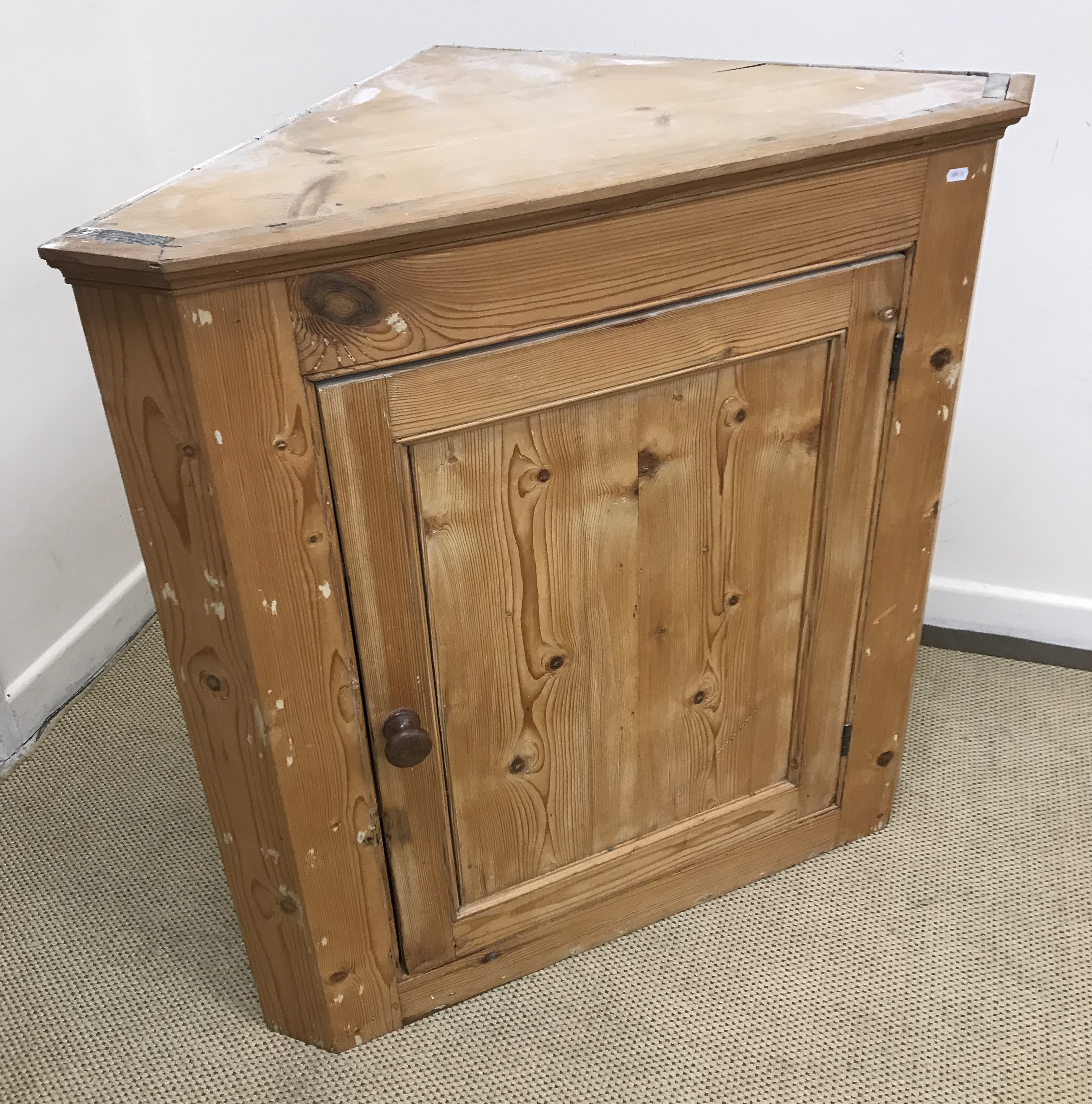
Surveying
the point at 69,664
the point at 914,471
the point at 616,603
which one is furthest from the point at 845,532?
the point at 69,664

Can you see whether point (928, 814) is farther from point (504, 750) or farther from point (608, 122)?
point (608, 122)

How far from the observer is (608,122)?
99cm

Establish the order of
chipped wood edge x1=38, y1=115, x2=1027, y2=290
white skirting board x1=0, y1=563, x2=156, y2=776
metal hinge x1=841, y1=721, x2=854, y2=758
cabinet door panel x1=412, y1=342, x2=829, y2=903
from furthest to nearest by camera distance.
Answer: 1. white skirting board x1=0, y1=563, x2=156, y2=776
2. metal hinge x1=841, y1=721, x2=854, y2=758
3. cabinet door panel x1=412, y1=342, x2=829, y2=903
4. chipped wood edge x1=38, y1=115, x2=1027, y2=290

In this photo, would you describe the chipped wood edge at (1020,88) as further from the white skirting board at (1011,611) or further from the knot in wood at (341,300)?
the white skirting board at (1011,611)

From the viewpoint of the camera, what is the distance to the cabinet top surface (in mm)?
771

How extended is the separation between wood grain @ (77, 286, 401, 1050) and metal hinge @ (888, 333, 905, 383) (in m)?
0.58

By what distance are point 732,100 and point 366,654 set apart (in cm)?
64

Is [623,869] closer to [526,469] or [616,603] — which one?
[616,603]

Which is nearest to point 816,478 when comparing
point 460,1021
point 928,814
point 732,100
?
point 732,100

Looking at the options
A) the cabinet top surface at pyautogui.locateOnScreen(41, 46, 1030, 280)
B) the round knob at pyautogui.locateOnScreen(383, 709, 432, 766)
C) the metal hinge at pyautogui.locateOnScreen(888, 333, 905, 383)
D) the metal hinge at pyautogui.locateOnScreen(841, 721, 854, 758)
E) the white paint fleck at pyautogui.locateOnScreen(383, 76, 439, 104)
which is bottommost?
the metal hinge at pyautogui.locateOnScreen(841, 721, 854, 758)

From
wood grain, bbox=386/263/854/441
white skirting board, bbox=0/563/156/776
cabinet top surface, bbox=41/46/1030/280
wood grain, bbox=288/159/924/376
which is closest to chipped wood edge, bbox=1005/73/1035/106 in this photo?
cabinet top surface, bbox=41/46/1030/280

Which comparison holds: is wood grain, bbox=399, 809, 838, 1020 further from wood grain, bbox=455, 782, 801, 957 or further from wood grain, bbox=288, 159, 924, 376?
wood grain, bbox=288, 159, 924, 376

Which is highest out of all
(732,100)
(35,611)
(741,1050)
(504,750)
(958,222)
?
(732,100)

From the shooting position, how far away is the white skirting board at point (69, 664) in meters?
1.57
